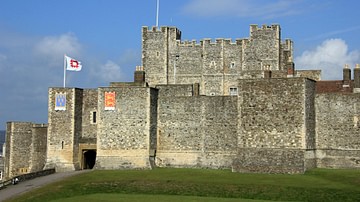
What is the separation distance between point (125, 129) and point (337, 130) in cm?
1701

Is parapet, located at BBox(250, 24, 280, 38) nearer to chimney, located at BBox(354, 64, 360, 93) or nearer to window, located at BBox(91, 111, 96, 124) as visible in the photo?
chimney, located at BBox(354, 64, 360, 93)

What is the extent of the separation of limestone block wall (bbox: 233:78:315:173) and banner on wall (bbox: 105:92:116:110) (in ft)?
35.2

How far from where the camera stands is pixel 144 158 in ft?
164

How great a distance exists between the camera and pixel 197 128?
167 feet

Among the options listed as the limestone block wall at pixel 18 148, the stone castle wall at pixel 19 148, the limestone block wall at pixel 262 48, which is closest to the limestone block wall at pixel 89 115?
the stone castle wall at pixel 19 148

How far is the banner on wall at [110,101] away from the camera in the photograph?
→ 167 feet

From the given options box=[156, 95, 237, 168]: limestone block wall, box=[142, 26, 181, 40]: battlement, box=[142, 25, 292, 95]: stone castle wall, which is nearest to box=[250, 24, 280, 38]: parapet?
box=[142, 25, 292, 95]: stone castle wall

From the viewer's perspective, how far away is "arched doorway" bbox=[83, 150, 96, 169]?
53.8 m

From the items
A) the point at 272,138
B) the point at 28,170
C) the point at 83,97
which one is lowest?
the point at 28,170

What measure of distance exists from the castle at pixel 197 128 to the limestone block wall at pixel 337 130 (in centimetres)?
8

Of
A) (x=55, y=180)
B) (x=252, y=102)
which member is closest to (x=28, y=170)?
(x=55, y=180)

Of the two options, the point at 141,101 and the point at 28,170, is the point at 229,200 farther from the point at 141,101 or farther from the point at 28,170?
the point at 28,170

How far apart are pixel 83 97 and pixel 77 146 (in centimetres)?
440

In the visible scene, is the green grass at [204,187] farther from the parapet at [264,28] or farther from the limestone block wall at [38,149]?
the parapet at [264,28]
